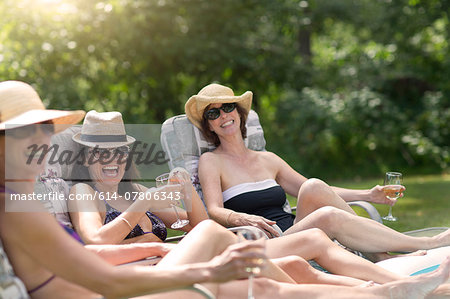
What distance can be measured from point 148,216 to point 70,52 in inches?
228

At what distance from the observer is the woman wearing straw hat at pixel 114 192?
8.96ft

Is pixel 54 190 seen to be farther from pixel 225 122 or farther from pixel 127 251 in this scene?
pixel 225 122

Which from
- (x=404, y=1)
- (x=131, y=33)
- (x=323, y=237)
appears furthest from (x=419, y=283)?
(x=404, y=1)

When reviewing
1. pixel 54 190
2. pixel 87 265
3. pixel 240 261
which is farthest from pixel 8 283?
pixel 54 190

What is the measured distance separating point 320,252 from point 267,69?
7.12 m

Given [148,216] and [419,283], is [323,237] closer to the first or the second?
[419,283]

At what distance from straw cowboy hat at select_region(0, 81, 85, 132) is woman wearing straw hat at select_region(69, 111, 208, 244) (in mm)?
920

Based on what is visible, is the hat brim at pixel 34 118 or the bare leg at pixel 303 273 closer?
the hat brim at pixel 34 118

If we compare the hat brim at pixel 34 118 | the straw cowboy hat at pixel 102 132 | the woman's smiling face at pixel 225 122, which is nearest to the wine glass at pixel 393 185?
the woman's smiling face at pixel 225 122

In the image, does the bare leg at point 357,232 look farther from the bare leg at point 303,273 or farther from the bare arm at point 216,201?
the bare leg at point 303,273

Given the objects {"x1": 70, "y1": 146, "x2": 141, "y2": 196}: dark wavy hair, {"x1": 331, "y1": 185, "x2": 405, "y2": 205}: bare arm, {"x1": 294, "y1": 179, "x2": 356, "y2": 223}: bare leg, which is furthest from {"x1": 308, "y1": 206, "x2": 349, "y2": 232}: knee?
{"x1": 70, "y1": 146, "x2": 141, "y2": 196}: dark wavy hair

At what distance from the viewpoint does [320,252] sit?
2779mm

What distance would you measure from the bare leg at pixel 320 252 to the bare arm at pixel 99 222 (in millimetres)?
747

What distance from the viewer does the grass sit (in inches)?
243
